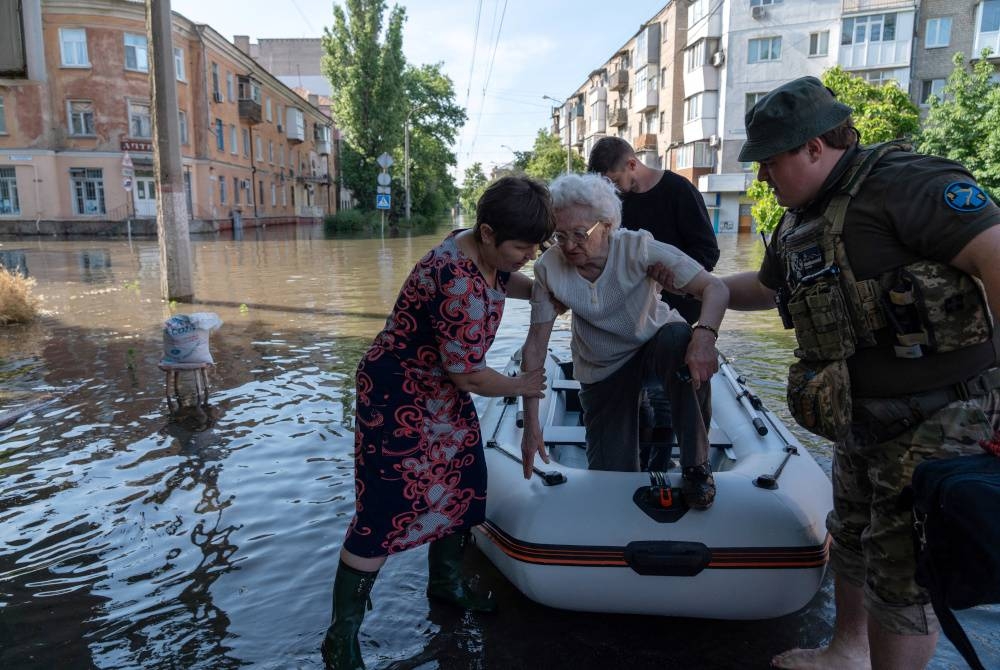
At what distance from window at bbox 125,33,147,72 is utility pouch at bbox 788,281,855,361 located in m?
35.7

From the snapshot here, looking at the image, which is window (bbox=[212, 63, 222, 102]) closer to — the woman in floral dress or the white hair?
the white hair

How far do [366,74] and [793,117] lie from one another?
1632 inches

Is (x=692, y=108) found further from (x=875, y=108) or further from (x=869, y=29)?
(x=875, y=108)

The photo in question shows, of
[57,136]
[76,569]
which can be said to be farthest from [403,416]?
[57,136]

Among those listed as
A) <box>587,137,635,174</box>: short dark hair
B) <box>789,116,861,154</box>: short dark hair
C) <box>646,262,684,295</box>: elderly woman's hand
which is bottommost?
<box>646,262,684,295</box>: elderly woman's hand

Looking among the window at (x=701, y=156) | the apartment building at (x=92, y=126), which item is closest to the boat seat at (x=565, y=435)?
the apartment building at (x=92, y=126)

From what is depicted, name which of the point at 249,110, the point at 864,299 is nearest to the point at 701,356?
the point at 864,299

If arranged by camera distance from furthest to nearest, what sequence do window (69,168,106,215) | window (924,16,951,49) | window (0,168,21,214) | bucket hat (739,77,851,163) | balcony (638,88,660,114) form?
balcony (638,88,660,114)
window (924,16,951,49)
window (69,168,106,215)
window (0,168,21,214)
bucket hat (739,77,851,163)

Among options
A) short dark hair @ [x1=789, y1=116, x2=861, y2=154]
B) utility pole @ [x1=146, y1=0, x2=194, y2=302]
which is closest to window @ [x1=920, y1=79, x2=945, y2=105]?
utility pole @ [x1=146, y1=0, x2=194, y2=302]

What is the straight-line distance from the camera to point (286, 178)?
51.9 m

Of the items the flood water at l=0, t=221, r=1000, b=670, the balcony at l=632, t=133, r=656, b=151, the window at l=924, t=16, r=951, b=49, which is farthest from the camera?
the balcony at l=632, t=133, r=656, b=151

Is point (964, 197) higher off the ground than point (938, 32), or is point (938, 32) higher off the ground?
point (938, 32)

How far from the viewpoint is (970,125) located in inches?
944

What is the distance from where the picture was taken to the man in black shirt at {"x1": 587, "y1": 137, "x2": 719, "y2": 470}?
4148 mm
